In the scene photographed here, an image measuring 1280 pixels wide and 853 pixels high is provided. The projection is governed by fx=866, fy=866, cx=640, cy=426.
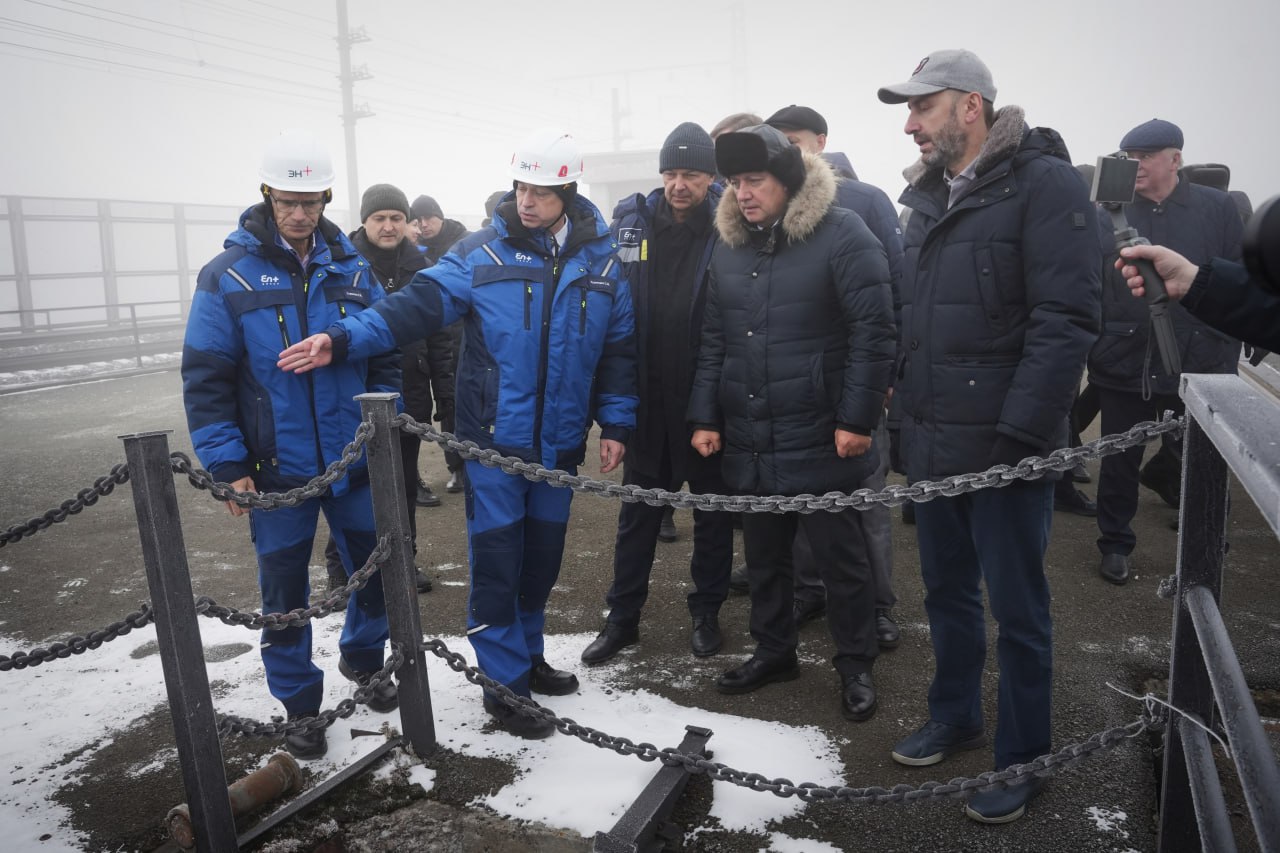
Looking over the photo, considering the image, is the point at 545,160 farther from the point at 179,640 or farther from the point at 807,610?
the point at 807,610

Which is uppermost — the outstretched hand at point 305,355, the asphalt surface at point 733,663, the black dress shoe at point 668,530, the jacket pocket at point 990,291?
the jacket pocket at point 990,291

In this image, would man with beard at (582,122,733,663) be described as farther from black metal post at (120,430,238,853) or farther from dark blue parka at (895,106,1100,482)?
black metal post at (120,430,238,853)

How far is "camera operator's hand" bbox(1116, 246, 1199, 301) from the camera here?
81.5 inches

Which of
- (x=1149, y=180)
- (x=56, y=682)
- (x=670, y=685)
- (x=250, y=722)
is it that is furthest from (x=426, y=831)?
(x=1149, y=180)

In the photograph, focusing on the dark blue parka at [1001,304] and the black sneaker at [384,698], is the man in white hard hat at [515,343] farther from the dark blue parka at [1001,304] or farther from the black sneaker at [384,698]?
the dark blue parka at [1001,304]

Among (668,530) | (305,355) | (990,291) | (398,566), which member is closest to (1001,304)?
(990,291)

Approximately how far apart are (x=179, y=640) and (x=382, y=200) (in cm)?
328

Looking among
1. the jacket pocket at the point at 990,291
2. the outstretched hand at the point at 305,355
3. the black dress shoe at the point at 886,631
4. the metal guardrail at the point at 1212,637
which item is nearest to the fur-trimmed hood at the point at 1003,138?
the jacket pocket at the point at 990,291

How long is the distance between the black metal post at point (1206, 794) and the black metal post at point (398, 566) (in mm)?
2343

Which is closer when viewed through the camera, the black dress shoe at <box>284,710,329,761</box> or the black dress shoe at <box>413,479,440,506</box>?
the black dress shoe at <box>284,710,329,761</box>

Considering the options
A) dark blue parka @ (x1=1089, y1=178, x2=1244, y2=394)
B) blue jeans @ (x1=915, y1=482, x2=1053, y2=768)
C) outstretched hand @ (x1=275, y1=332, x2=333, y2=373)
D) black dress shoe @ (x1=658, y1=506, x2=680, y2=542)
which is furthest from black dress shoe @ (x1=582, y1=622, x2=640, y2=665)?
dark blue parka @ (x1=1089, y1=178, x2=1244, y2=394)

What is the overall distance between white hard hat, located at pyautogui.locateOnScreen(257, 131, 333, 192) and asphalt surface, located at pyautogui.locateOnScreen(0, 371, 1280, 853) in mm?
2164

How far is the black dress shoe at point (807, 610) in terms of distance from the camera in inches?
173

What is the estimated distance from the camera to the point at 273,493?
9.37 feet
